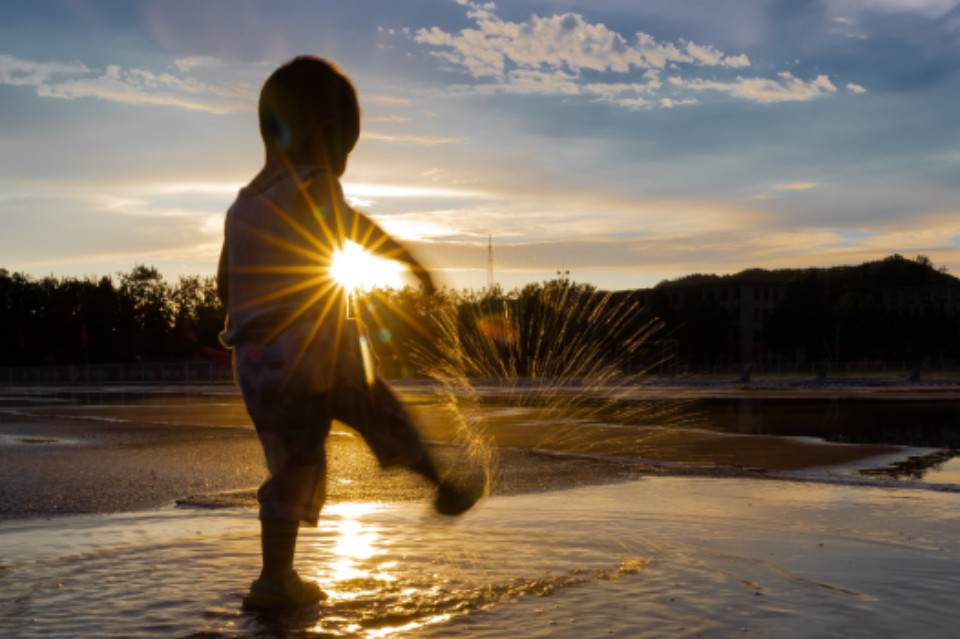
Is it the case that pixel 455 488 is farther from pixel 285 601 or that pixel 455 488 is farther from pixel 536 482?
pixel 536 482

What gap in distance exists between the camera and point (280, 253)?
3422 millimetres

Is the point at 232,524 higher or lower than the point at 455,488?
lower

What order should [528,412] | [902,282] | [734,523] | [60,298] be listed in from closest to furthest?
[734,523], [528,412], [60,298], [902,282]

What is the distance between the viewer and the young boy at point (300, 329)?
335 centimetres

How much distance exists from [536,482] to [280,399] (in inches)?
174

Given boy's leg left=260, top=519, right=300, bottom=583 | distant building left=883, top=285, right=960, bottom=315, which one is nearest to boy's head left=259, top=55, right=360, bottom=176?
boy's leg left=260, top=519, right=300, bottom=583

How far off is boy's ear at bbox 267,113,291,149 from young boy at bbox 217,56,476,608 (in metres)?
0.01

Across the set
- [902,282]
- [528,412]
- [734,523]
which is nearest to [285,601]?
[734,523]

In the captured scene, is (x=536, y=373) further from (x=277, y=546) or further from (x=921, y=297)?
(x=921, y=297)

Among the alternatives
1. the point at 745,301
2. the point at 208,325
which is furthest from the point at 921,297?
the point at 208,325

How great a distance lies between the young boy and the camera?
335 cm

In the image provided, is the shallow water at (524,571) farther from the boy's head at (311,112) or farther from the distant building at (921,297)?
the distant building at (921,297)

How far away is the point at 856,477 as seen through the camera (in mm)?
7656

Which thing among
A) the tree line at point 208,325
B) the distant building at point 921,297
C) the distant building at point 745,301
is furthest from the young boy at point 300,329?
the distant building at point 921,297
